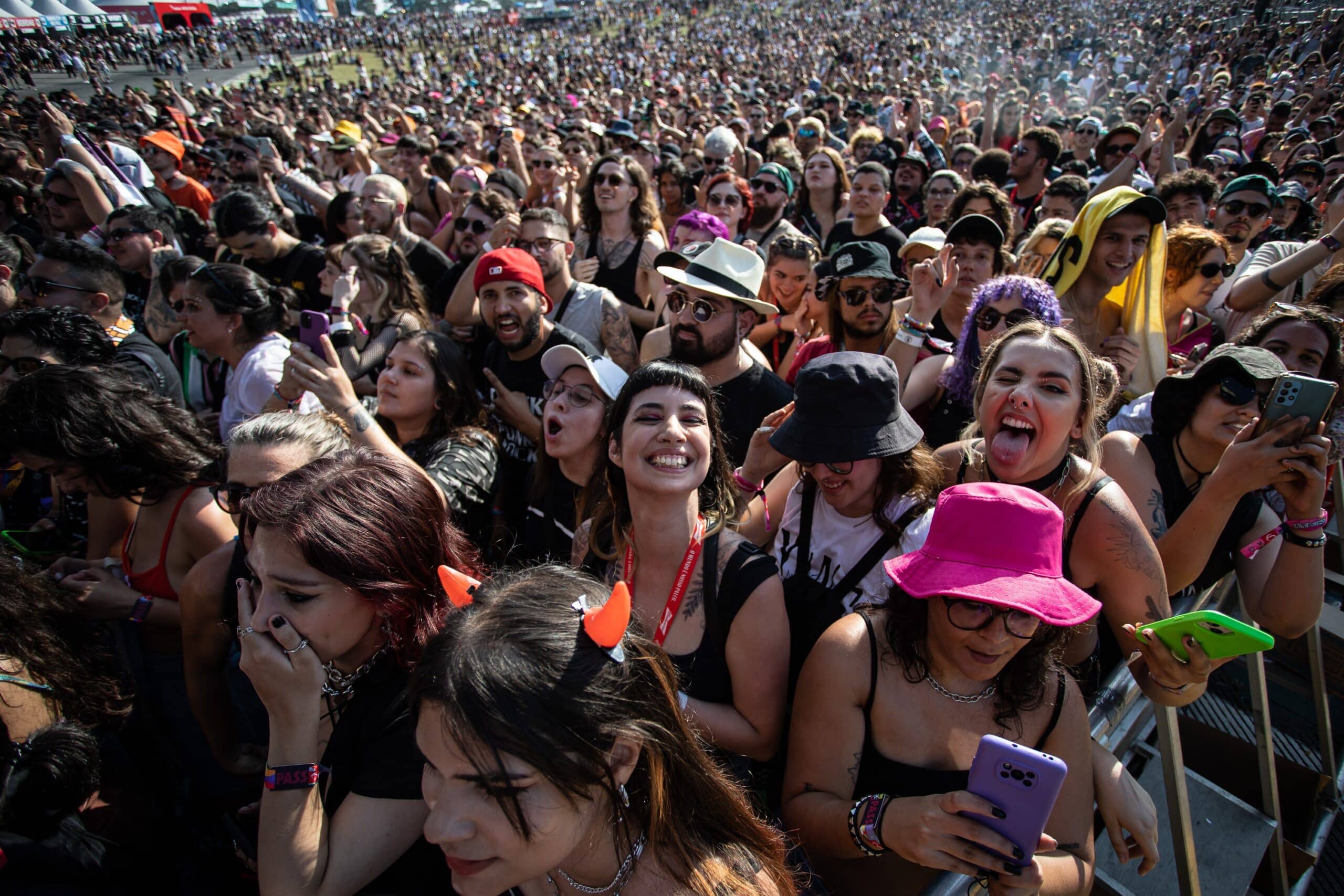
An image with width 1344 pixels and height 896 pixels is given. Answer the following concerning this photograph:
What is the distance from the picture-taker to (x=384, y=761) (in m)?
1.57

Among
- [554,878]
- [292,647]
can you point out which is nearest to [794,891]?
[554,878]

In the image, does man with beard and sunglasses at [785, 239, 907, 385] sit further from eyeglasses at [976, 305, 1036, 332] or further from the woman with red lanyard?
the woman with red lanyard

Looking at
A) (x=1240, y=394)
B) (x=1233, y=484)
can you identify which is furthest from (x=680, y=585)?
(x=1240, y=394)

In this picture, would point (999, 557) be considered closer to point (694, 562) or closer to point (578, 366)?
point (694, 562)

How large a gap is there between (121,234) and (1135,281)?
692 centimetres

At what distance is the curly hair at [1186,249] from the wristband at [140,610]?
5441mm

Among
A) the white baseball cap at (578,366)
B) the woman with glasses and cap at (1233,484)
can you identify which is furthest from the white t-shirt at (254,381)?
the woman with glasses and cap at (1233,484)

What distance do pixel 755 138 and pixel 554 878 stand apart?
1325 cm

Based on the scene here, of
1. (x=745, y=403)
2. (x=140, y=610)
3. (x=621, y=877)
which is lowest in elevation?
(x=140, y=610)

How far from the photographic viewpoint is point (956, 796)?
4.56 feet

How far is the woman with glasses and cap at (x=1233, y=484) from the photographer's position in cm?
201

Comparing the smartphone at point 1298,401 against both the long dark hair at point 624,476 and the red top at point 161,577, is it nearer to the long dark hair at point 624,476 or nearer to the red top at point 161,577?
the long dark hair at point 624,476

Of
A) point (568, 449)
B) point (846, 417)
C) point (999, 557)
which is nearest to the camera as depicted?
point (999, 557)

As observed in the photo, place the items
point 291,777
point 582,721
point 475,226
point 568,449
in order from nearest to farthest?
point 582,721, point 291,777, point 568,449, point 475,226
